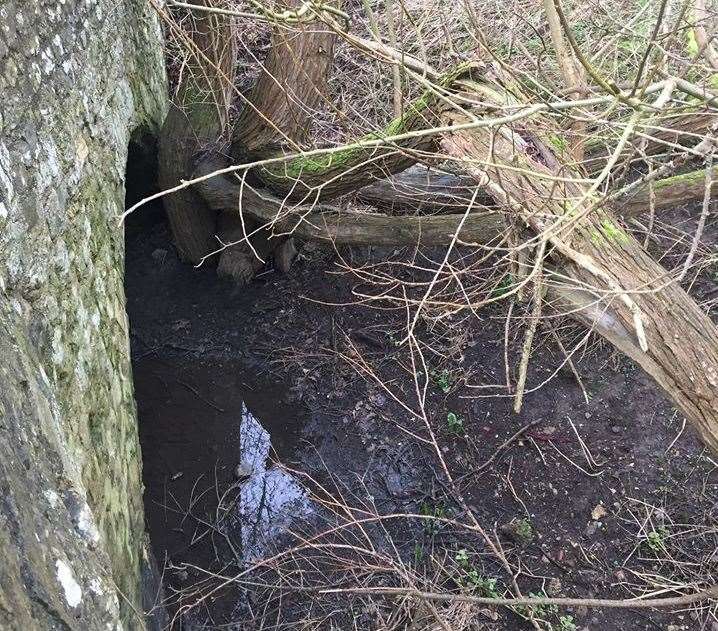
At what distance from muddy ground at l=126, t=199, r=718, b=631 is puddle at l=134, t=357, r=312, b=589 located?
0.02 metres

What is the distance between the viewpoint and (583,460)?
4.18m

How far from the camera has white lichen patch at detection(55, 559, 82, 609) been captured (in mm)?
1329

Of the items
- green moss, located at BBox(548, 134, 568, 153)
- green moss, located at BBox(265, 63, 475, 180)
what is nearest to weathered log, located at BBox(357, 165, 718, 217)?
green moss, located at BBox(265, 63, 475, 180)

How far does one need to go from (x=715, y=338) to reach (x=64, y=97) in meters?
2.46

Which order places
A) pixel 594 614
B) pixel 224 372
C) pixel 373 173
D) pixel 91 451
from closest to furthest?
1. pixel 91 451
2. pixel 594 614
3. pixel 373 173
4. pixel 224 372

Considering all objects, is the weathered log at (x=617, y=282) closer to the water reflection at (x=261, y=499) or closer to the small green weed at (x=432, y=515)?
the small green weed at (x=432, y=515)

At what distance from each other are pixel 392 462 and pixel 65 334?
Answer: 2.75 meters

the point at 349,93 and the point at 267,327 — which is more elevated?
the point at 349,93

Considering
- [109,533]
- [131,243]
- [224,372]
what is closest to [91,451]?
[109,533]

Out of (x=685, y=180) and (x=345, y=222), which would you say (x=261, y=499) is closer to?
(x=345, y=222)

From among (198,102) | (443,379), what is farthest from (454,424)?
(198,102)

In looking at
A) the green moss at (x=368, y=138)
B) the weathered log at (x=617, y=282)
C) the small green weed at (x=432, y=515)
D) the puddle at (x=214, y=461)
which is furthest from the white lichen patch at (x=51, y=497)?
the small green weed at (x=432, y=515)

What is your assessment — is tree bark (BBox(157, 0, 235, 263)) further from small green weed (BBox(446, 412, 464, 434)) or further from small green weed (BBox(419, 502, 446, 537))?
small green weed (BBox(419, 502, 446, 537))

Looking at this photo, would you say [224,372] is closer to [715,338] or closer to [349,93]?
[349,93]
